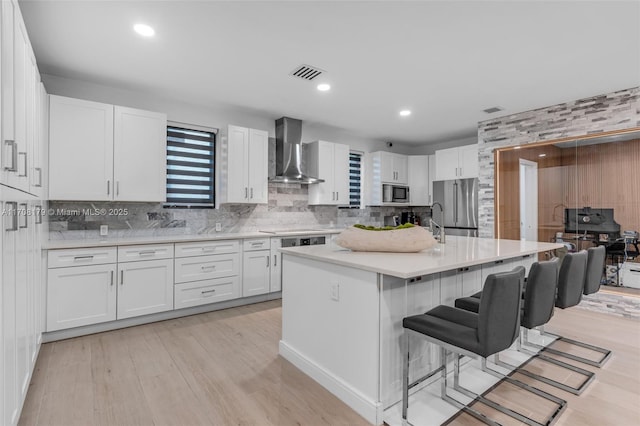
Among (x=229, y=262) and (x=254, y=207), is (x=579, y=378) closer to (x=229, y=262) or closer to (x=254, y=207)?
(x=229, y=262)

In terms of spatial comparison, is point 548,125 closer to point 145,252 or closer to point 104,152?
point 145,252

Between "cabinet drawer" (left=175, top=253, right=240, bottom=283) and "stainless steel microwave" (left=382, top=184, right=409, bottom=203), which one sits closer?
"cabinet drawer" (left=175, top=253, right=240, bottom=283)

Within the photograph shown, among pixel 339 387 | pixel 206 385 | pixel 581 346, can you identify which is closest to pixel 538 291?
pixel 339 387

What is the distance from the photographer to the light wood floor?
1928 millimetres

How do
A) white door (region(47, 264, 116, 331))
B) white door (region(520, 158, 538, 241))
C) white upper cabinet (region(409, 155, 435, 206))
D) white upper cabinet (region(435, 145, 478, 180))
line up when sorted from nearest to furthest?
white door (region(47, 264, 116, 331)) < white door (region(520, 158, 538, 241)) < white upper cabinet (region(435, 145, 478, 180)) < white upper cabinet (region(409, 155, 435, 206))

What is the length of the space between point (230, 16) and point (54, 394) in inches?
112

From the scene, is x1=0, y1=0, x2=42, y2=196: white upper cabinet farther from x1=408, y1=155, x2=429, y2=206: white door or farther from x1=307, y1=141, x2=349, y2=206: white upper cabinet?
x1=408, y1=155, x2=429, y2=206: white door

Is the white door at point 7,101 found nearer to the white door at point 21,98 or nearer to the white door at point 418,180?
the white door at point 21,98

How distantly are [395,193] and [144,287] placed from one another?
4.42 meters

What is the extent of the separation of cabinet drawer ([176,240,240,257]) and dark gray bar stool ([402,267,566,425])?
8.66 ft

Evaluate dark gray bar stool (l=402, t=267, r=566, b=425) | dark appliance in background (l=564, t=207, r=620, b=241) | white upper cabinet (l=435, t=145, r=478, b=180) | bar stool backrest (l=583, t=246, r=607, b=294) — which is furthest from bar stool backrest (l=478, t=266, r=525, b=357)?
white upper cabinet (l=435, t=145, r=478, b=180)

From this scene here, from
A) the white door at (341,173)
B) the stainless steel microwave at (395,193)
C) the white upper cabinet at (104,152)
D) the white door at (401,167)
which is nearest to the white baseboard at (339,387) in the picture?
the white upper cabinet at (104,152)

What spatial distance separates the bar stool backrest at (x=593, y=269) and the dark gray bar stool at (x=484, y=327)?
114cm

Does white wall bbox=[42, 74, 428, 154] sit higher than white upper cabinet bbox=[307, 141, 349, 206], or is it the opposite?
white wall bbox=[42, 74, 428, 154]
